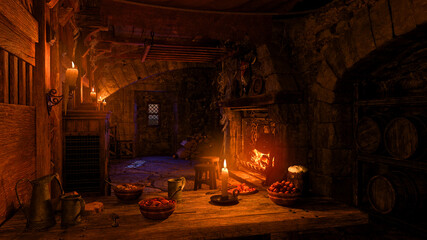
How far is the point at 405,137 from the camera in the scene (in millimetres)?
2928

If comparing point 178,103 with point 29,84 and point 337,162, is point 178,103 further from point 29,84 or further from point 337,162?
point 29,84

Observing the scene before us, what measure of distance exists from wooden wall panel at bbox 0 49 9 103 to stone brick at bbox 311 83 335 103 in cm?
349

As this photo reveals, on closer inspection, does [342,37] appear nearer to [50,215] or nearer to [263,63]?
[263,63]

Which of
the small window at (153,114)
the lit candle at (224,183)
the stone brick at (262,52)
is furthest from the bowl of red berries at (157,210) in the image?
the small window at (153,114)

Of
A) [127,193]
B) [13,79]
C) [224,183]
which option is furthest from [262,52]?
[13,79]

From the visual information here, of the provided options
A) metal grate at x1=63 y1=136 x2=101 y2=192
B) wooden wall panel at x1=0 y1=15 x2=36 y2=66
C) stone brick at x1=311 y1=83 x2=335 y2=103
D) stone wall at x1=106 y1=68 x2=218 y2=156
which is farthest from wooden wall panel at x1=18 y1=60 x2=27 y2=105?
stone wall at x1=106 y1=68 x2=218 y2=156

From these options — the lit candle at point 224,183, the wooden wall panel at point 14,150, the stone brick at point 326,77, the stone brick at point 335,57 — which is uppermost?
the stone brick at point 335,57

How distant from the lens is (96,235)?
2.13 meters

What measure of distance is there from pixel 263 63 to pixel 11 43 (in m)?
3.56

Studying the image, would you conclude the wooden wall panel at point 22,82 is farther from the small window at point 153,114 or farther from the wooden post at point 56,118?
the small window at point 153,114

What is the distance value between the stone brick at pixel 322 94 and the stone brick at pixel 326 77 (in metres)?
0.06

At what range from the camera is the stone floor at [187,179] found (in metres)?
3.02

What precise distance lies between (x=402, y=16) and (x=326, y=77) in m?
1.18

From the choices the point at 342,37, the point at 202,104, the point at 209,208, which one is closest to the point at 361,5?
the point at 342,37
